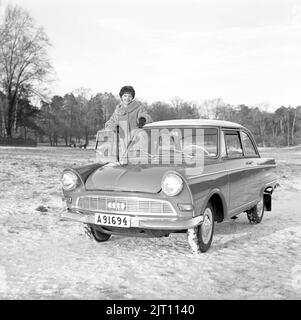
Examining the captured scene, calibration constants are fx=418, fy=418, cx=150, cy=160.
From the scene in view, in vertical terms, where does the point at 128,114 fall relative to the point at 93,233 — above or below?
above

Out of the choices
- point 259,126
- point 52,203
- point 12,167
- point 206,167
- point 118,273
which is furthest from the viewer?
point 259,126

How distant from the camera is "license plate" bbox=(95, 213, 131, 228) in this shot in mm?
4900

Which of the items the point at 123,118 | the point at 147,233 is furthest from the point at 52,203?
Answer: the point at 147,233

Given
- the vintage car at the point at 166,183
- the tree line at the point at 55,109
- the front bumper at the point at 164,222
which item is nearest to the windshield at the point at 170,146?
the vintage car at the point at 166,183

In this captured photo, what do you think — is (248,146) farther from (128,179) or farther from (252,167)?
(128,179)

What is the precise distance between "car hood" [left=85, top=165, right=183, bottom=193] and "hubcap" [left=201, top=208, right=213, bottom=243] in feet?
2.62

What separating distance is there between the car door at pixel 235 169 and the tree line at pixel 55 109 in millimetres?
40519

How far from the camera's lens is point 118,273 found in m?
4.45

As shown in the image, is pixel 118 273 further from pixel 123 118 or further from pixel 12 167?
pixel 12 167

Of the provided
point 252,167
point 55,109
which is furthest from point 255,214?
point 55,109

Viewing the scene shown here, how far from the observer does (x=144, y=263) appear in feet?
15.8

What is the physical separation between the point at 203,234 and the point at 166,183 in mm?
891
